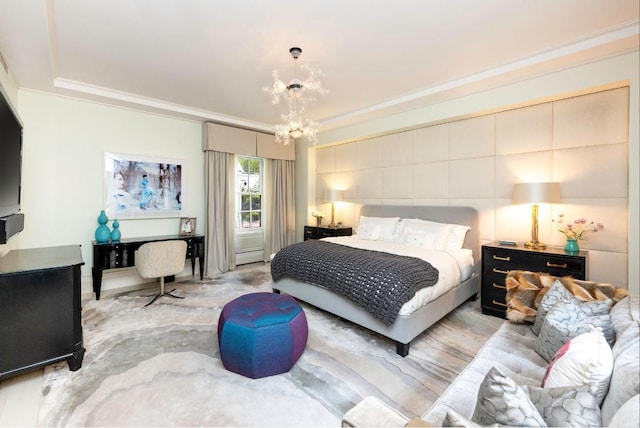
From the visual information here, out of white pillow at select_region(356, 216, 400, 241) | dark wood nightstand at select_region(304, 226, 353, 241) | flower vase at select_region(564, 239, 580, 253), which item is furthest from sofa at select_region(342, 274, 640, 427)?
dark wood nightstand at select_region(304, 226, 353, 241)

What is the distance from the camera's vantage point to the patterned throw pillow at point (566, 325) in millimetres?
1479

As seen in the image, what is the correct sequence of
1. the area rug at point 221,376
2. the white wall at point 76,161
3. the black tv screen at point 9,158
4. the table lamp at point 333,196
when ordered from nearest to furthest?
1. the area rug at point 221,376
2. the black tv screen at point 9,158
3. the white wall at point 76,161
4. the table lamp at point 333,196

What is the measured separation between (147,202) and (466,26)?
15.0ft

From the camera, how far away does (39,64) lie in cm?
291

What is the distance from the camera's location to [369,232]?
14.6 ft

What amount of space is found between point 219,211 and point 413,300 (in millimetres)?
3711

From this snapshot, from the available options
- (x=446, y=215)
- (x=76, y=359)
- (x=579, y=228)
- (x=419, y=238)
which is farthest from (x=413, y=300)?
(x=76, y=359)

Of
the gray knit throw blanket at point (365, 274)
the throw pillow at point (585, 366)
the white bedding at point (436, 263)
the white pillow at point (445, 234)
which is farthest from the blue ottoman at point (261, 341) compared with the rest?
the white pillow at point (445, 234)

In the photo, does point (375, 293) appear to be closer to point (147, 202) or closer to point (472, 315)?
point (472, 315)

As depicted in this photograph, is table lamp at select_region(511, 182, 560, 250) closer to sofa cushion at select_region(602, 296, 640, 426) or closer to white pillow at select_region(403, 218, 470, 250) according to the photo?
white pillow at select_region(403, 218, 470, 250)

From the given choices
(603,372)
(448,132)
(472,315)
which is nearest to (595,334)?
(603,372)

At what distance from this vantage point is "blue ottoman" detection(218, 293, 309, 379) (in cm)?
216

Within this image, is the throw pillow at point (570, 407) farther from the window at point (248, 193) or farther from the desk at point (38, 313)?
the window at point (248, 193)

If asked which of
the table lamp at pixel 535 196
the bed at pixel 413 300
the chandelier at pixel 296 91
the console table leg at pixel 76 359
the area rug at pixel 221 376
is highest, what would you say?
the chandelier at pixel 296 91
